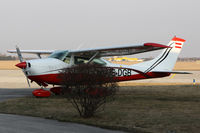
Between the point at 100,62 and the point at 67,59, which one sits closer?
the point at 67,59

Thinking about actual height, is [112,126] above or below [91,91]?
below

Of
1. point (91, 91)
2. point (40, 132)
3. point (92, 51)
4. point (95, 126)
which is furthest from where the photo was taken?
point (92, 51)

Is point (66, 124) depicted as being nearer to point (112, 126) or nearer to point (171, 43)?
point (112, 126)

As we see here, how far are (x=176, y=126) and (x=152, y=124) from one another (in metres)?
0.59

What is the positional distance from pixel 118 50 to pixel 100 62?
1376mm

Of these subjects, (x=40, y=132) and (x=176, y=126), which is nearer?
(x=40, y=132)

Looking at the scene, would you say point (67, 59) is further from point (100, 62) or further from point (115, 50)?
point (115, 50)

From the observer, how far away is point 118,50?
13641 millimetres

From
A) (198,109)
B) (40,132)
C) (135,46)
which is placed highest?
(135,46)

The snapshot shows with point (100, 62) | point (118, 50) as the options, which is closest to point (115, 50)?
point (118, 50)

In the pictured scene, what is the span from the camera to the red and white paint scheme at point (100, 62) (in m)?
12.5

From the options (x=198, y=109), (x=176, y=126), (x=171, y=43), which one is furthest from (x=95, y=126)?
(x=171, y=43)

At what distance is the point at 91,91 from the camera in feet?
24.5

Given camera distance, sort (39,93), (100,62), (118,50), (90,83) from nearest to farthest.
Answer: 1. (90,83)
2. (39,93)
3. (118,50)
4. (100,62)
